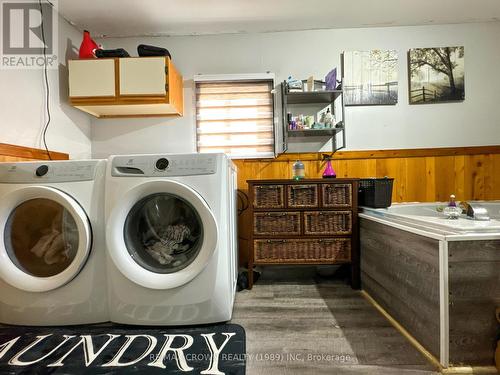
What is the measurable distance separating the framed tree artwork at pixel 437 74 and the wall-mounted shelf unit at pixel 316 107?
0.65 m

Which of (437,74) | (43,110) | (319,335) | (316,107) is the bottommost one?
(319,335)

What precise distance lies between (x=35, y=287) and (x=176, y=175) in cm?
86

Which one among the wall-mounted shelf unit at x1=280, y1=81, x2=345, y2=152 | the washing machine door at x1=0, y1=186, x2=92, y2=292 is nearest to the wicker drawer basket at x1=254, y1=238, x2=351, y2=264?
the wall-mounted shelf unit at x1=280, y1=81, x2=345, y2=152

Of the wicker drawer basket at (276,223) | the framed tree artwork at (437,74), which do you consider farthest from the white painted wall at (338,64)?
the wicker drawer basket at (276,223)

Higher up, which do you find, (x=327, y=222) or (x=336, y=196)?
(x=336, y=196)

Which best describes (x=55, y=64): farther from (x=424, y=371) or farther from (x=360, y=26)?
(x=424, y=371)

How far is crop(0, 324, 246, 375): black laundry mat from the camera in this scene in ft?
3.47

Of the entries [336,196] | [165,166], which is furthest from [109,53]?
[336,196]

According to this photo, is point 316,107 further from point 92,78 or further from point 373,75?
point 92,78

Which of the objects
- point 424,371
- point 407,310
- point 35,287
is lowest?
point 424,371

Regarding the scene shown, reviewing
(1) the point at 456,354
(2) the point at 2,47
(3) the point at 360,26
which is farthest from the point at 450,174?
(2) the point at 2,47

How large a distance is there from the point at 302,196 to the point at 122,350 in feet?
4.21

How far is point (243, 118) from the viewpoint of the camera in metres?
2.30

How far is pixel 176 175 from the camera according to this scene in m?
1.26
